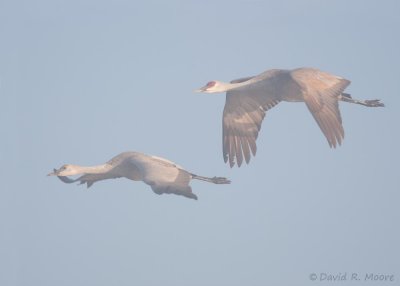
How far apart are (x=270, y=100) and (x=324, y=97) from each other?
1908 millimetres

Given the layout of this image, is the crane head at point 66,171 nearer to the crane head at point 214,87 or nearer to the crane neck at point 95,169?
the crane neck at point 95,169

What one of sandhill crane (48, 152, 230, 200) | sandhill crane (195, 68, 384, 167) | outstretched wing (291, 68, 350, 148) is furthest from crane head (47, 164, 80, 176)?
outstretched wing (291, 68, 350, 148)

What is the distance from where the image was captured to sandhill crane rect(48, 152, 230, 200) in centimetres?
A: 1638

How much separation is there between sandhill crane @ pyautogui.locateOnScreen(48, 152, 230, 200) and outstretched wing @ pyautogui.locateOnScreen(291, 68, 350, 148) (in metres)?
2.40

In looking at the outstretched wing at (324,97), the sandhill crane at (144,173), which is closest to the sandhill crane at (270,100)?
the outstretched wing at (324,97)

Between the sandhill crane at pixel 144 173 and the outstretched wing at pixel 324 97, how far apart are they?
2403 millimetres

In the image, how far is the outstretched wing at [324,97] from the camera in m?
18.6

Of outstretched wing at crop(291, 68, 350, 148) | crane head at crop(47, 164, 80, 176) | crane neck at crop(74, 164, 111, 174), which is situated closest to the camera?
outstretched wing at crop(291, 68, 350, 148)

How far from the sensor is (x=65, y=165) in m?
20.6

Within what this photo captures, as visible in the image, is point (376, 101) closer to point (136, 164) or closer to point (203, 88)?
point (203, 88)

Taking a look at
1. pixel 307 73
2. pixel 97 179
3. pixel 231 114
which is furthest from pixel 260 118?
pixel 97 179

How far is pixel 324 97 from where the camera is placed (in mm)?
18891

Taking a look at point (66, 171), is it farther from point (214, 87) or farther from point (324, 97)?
point (324, 97)

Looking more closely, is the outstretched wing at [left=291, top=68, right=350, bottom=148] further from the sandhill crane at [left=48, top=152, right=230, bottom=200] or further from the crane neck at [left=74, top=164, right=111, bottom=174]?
the crane neck at [left=74, top=164, right=111, bottom=174]
